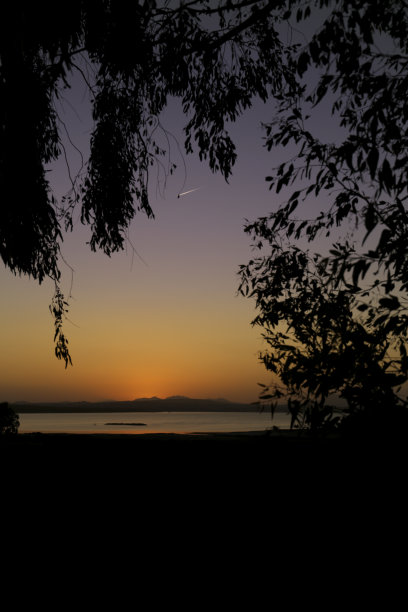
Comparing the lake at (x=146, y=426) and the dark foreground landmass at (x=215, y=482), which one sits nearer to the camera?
the dark foreground landmass at (x=215, y=482)

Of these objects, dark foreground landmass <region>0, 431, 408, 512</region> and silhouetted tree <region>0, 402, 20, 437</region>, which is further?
silhouetted tree <region>0, 402, 20, 437</region>

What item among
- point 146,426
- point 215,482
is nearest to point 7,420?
point 215,482

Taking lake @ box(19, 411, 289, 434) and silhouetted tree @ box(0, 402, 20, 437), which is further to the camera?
lake @ box(19, 411, 289, 434)

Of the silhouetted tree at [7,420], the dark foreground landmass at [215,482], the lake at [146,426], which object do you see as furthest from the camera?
the lake at [146,426]

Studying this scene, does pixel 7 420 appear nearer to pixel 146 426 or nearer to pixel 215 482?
pixel 215 482

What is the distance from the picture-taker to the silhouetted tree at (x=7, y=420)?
45.8ft

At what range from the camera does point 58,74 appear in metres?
5.93

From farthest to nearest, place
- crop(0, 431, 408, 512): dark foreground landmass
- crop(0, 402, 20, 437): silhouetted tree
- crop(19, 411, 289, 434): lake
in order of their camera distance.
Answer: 1. crop(19, 411, 289, 434): lake
2. crop(0, 402, 20, 437): silhouetted tree
3. crop(0, 431, 408, 512): dark foreground landmass

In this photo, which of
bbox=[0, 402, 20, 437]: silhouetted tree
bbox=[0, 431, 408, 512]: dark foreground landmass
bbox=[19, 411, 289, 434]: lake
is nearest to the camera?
bbox=[0, 431, 408, 512]: dark foreground landmass

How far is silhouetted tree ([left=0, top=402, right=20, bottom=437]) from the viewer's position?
45.8ft

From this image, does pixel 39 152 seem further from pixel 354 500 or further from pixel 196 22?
pixel 354 500

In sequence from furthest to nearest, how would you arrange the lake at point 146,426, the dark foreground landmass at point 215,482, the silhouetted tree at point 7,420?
the lake at point 146,426 → the silhouetted tree at point 7,420 → the dark foreground landmass at point 215,482

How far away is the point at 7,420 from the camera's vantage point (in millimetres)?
14055

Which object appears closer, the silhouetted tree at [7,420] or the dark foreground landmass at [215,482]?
the dark foreground landmass at [215,482]
